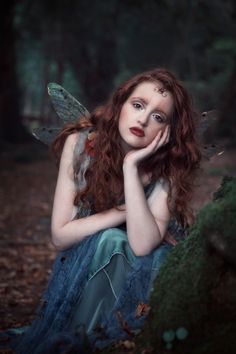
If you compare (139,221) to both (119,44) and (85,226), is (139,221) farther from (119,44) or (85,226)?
(119,44)

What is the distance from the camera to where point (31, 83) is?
30.0m

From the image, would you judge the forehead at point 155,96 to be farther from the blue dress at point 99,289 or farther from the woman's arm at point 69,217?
the blue dress at point 99,289

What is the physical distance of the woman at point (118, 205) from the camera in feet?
8.80

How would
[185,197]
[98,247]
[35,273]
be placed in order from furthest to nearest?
[35,273] < [185,197] < [98,247]

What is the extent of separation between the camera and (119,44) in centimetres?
2230

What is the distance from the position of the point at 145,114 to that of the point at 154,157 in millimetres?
297

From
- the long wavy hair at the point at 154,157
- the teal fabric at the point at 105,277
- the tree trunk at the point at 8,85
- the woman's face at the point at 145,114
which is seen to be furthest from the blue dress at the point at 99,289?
the tree trunk at the point at 8,85

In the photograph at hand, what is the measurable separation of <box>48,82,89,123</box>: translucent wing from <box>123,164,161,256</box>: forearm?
72 cm

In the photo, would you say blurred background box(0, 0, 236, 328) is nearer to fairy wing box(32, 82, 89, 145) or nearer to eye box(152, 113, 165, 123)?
fairy wing box(32, 82, 89, 145)

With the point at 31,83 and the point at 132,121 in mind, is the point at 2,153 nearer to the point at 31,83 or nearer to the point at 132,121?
the point at 132,121

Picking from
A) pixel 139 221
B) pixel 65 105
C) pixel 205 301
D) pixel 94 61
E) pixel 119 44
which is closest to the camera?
pixel 205 301

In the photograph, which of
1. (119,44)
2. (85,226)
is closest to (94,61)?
(119,44)

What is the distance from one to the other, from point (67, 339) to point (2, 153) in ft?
40.5

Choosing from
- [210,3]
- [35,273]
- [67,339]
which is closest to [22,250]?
[35,273]
